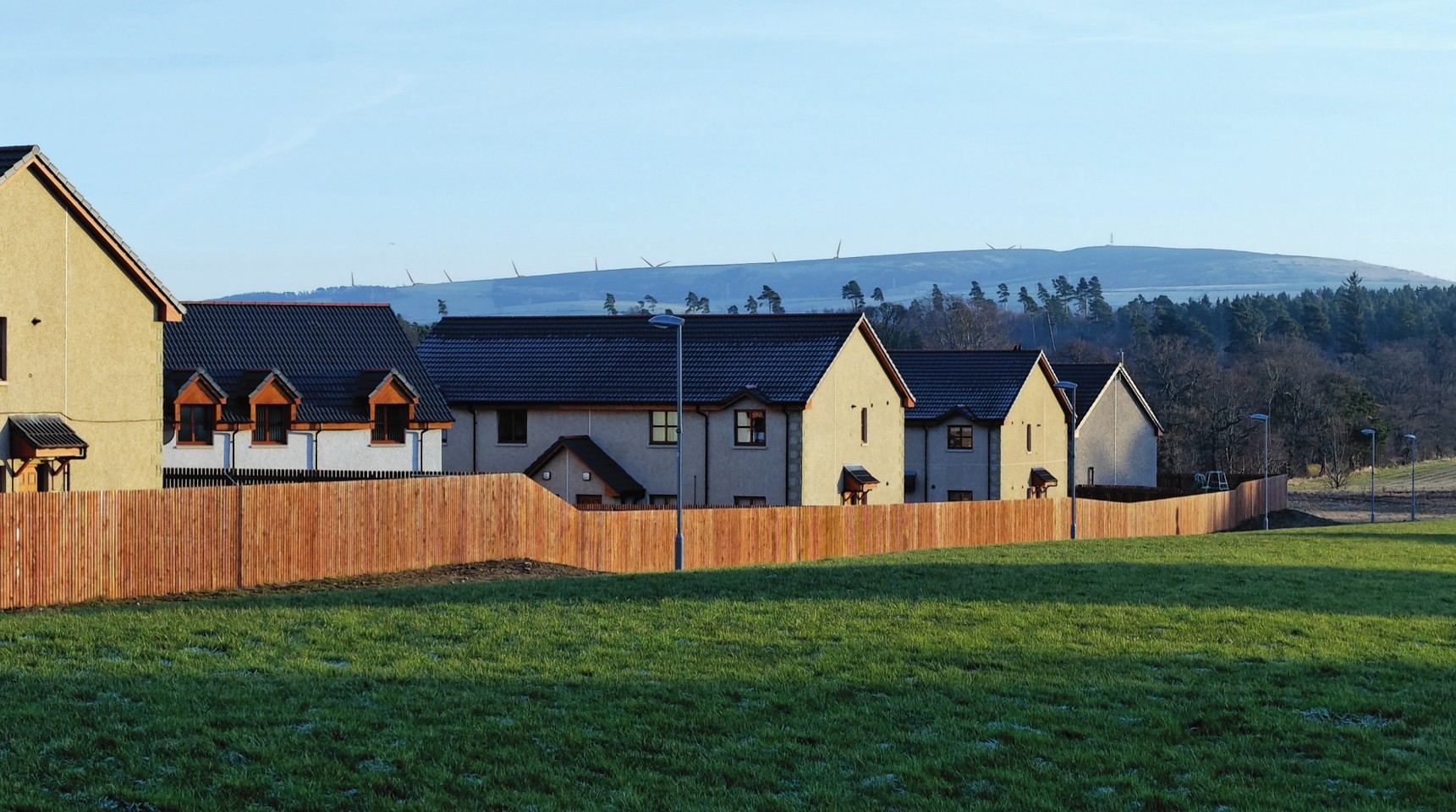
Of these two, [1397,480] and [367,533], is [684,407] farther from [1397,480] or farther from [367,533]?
[1397,480]

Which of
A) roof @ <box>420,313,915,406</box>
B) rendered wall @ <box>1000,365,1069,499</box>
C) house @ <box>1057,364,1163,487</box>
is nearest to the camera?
roof @ <box>420,313,915,406</box>

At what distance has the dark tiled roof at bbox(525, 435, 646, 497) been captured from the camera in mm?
52031

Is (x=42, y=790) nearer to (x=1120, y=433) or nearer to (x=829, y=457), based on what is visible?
(x=829, y=457)

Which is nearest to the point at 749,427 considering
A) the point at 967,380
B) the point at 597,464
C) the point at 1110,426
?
the point at 597,464

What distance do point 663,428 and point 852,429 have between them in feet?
23.1

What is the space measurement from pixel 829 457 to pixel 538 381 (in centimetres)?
1093

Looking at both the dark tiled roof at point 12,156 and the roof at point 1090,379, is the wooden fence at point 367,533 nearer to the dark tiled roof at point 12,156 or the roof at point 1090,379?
the dark tiled roof at point 12,156

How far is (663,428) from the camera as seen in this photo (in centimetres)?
5281

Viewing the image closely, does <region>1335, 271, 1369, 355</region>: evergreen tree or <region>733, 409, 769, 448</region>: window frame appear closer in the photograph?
<region>733, 409, 769, 448</region>: window frame

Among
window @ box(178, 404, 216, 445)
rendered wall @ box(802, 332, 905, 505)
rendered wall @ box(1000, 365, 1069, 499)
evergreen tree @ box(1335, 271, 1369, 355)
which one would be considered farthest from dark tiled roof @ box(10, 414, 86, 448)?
evergreen tree @ box(1335, 271, 1369, 355)

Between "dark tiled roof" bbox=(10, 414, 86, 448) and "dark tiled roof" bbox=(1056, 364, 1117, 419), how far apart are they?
53571 millimetres

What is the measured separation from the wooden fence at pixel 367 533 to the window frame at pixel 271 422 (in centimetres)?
1709

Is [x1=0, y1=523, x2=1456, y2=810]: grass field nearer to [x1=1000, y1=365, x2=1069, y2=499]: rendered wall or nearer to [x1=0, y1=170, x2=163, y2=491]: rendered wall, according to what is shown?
[x1=0, y1=170, x2=163, y2=491]: rendered wall

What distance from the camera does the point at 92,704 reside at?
1315cm
